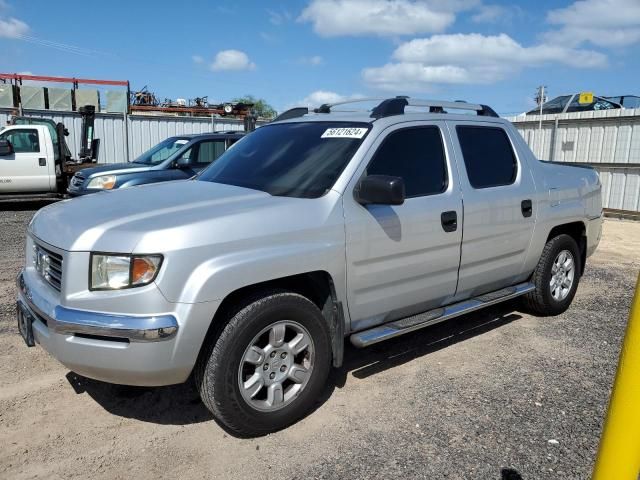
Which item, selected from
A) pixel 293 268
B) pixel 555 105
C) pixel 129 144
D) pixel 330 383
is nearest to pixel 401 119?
pixel 293 268

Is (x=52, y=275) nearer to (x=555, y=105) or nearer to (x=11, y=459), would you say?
(x=11, y=459)

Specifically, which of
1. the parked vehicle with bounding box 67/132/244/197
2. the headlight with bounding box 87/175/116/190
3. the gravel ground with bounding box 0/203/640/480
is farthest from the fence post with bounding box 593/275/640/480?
the headlight with bounding box 87/175/116/190

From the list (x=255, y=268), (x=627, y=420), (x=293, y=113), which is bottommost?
(x=627, y=420)

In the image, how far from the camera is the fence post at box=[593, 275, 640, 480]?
1.53 meters

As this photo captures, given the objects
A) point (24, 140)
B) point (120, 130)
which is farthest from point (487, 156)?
point (120, 130)

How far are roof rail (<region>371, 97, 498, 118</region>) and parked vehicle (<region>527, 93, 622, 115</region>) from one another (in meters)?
11.3

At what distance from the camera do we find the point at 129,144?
1978cm

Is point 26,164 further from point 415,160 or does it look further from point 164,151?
point 415,160

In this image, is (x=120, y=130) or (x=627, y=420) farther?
(x=120, y=130)

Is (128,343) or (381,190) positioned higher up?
(381,190)

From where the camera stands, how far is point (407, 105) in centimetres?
413

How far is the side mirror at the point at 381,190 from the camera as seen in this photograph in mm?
3254

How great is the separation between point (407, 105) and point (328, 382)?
7.07 ft

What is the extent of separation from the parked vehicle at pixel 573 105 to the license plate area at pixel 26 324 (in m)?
15.0
